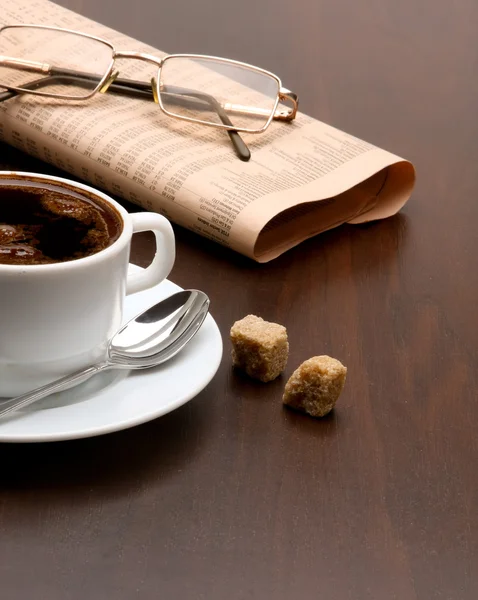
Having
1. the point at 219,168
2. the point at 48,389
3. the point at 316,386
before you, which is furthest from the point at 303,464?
the point at 219,168

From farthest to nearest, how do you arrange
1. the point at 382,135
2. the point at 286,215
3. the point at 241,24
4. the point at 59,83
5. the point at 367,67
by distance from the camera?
1. the point at 241,24
2. the point at 367,67
3. the point at 382,135
4. the point at 59,83
5. the point at 286,215

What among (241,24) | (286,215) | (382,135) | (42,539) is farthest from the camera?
(241,24)

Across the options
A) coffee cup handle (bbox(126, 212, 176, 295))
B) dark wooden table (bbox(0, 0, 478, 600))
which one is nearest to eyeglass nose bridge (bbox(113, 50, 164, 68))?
dark wooden table (bbox(0, 0, 478, 600))

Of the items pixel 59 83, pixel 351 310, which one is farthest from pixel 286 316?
pixel 59 83

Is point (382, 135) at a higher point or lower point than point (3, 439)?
lower

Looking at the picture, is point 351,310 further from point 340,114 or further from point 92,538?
point 340,114

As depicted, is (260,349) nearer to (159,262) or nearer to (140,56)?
(159,262)

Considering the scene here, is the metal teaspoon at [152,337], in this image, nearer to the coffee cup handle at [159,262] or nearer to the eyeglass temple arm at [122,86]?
the coffee cup handle at [159,262]

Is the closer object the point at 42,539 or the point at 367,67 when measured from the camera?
the point at 42,539
